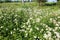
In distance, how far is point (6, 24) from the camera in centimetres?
796

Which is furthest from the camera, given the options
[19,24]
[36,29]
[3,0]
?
[3,0]

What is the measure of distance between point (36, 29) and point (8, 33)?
119 cm

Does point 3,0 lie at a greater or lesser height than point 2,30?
lesser

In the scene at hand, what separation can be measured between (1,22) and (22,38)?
2275 mm

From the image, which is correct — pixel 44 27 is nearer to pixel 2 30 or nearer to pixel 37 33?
pixel 37 33

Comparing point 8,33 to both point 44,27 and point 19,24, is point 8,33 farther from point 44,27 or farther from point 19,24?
point 44,27

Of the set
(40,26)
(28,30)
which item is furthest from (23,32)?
(40,26)

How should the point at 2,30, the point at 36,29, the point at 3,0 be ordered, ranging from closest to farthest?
the point at 36,29, the point at 2,30, the point at 3,0

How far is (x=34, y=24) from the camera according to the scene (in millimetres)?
7422

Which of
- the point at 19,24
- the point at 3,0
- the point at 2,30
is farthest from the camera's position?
the point at 3,0

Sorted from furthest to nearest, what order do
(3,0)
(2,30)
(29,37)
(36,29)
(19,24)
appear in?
1. (3,0)
2. (19,24)
3. (2,30)
4. (36,29)
5. (29,37)

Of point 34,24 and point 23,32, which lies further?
point 34,24

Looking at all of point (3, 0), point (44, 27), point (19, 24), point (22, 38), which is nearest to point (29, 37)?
point (22, 38)

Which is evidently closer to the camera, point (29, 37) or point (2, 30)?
point (29, 37)
